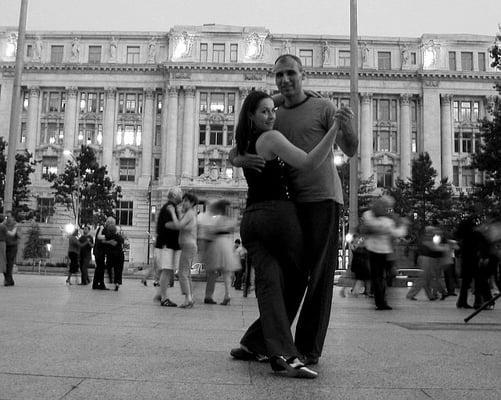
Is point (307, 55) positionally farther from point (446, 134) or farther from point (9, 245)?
point (9, 245)

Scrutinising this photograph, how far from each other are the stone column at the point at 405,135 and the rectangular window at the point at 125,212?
26973 millimetres

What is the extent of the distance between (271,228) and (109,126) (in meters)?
63.4

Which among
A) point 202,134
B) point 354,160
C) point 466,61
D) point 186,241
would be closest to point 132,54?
point 202,134

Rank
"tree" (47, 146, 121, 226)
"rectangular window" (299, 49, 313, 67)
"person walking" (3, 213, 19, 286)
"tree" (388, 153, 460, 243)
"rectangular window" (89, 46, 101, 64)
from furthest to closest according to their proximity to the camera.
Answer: "rectangular window" (299, 49, 313, 67)
"rectangular window" (89, 46, 101, 64)
"tree" (47, 146, 121, 226)
"tree" (388, 153, 460, 243)
"person walking" (3, 213, 19, 286)

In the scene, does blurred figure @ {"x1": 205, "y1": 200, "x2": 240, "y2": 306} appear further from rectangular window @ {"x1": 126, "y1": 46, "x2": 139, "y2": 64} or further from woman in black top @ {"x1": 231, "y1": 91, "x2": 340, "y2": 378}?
rectangular window @ {"x1": 126, "y1": 46, "x2": 139, "y2": 64}

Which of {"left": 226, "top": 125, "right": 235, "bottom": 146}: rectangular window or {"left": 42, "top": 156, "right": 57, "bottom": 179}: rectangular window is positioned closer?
{"left": 226, "top": 125, "right": 235, "bottom": 146}: rectangular window

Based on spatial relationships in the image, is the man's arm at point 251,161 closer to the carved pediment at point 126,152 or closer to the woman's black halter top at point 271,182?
the woman's black halter top at point 271,182

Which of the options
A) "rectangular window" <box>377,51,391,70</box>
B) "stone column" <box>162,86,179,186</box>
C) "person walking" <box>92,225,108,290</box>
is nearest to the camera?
"person walking" <box>92,225,108,290</box>

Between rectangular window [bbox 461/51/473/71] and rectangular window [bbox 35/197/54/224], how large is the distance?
43.8m

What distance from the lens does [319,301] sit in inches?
178

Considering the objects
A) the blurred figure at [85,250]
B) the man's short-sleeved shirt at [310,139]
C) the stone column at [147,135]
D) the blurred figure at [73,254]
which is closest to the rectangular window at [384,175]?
the stone column at [147,135]

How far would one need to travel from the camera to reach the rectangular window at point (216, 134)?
65312 mm

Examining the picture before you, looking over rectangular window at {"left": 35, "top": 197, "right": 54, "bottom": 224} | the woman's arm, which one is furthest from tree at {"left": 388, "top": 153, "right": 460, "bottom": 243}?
the woman's arm

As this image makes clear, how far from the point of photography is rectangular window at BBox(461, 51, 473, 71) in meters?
67.4
